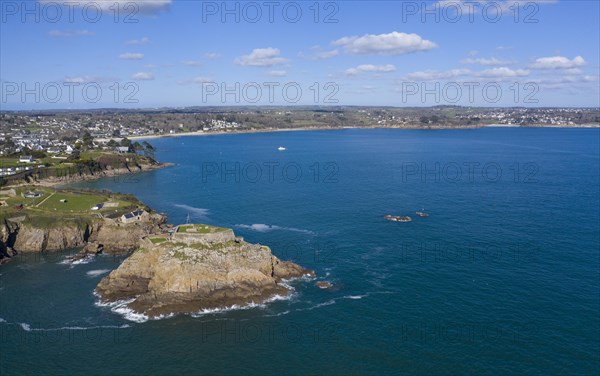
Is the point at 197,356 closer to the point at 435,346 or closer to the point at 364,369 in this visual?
the point at 364,369

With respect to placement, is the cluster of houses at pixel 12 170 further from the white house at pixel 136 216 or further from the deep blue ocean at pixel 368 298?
the white house at pixel 136 216

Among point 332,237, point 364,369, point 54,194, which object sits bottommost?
point 364,369

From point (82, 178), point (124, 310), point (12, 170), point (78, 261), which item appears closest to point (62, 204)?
point (78, 261)

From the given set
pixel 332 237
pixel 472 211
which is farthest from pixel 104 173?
pixel 472 211

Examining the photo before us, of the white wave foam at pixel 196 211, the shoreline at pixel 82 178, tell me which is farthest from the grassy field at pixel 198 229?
the shoreline at pixel 82 178

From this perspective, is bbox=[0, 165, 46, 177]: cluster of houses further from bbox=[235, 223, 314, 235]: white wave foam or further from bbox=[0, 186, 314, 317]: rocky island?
bbox=[235, 223, 314, 235]: white wave foam

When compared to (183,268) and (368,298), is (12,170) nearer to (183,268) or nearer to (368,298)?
(183,268)
